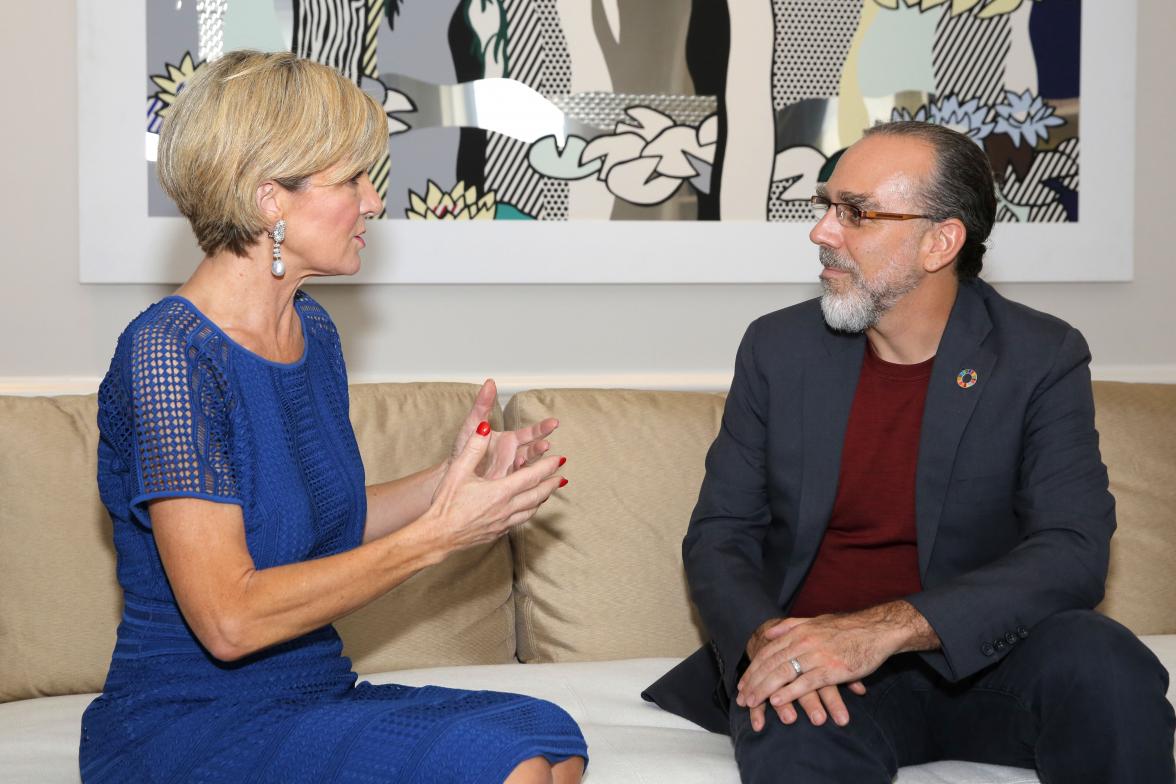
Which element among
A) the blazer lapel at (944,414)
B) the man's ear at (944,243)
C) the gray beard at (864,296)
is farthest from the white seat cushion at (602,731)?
the man's ear at (944,243)

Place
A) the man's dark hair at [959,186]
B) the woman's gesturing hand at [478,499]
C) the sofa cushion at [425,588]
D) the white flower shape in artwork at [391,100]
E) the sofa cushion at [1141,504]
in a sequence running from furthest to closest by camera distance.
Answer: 1. the white flower shape in artwork at [391,100]
2. the sofa cushion at [1141,504]
3. the sofa cushion at [425,588]
4. the man's dark hair at [959,186]
5. the woman's gesturing hand at [478,499]

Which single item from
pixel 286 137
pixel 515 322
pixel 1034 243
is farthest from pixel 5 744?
pixel 1034 243

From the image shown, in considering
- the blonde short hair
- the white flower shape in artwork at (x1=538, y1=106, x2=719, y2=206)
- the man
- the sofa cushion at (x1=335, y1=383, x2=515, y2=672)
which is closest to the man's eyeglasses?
the man

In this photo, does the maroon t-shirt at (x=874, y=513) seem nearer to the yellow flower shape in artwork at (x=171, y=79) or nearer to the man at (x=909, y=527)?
the man at (x=909, y=527)

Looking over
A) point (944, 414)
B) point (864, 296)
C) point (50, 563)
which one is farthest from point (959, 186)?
point (50, 563)

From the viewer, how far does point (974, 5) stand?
2951 millimetres

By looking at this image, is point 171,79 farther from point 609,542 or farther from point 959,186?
point 959,186

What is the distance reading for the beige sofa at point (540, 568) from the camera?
2232 millimetres

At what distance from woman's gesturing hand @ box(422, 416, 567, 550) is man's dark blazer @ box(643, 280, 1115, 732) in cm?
53

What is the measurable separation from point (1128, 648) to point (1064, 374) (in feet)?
1.67

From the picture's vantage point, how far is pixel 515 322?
2.87m

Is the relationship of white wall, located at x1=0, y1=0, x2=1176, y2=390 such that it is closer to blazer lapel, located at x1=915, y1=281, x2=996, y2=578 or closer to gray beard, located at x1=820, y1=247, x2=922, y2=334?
gray beard, located at x1=820, y1=247, x2=922, y2=334

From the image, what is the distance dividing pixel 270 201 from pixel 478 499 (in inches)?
19.7

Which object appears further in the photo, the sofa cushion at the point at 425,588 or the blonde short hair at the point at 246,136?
the sofa cushion at the point at 425,588
